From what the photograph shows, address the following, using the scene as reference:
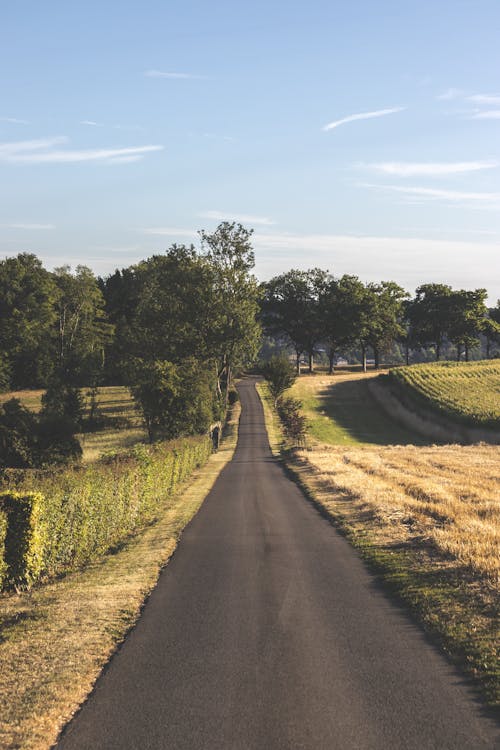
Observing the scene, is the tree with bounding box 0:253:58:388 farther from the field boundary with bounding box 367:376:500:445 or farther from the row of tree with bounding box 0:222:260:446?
the field boundary with bounding box 367:376:500:445

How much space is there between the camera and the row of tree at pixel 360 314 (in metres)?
118

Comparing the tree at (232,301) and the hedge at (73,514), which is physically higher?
the tree at (232,301)

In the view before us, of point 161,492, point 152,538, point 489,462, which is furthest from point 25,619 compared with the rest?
point 489,462

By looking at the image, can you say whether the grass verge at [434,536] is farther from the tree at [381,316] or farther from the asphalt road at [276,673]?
the tree at [381,316]

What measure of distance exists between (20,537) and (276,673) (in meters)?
8.15

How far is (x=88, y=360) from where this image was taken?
8706 centimetres

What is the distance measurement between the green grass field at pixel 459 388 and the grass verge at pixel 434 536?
116 feet

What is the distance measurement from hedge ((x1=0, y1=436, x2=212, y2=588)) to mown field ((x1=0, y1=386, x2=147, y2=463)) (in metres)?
25.0

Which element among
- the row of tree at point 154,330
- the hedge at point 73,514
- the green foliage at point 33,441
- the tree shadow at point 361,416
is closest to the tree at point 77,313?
the row of tree at point 154,330

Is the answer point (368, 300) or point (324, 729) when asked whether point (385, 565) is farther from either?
point (368, 300)

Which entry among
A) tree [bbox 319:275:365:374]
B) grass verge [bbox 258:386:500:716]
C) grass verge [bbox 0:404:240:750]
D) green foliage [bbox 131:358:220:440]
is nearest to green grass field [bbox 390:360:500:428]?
tree [bbox 319:275:365:374]

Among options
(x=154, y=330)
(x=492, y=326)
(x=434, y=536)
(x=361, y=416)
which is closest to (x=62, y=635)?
(x=434, y=536)

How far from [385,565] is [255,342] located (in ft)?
176

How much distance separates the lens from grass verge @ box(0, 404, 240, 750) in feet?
26.9
